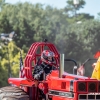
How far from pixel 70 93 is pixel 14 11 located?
53.4 meters

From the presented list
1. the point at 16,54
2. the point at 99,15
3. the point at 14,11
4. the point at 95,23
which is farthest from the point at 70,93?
the point at 99,15

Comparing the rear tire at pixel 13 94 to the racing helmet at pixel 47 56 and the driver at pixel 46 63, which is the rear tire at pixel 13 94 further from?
the racing helmet at pixel 47 56

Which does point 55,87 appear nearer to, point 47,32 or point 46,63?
point 46,63

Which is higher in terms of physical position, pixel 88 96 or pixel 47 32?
pixel 47 32

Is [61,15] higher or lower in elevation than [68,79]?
higher

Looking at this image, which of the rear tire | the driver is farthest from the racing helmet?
the rear tire

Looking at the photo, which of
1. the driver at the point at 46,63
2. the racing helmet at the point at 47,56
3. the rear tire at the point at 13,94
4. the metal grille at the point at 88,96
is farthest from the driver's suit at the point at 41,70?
the metal grille at the point at 88,96

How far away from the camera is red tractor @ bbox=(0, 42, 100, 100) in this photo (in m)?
9.81

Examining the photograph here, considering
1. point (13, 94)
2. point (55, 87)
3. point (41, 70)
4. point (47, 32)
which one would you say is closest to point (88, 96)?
point (55, 87)

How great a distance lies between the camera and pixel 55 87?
34.5 ft

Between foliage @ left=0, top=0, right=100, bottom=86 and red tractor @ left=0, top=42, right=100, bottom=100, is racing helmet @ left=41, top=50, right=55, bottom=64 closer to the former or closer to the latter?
red tractor @ left=0, top=42, right=100, bottom=100

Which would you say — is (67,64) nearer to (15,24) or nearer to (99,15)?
(15,24)

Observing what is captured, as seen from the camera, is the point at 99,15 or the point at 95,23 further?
the point at 99,15

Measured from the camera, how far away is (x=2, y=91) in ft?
37.3
